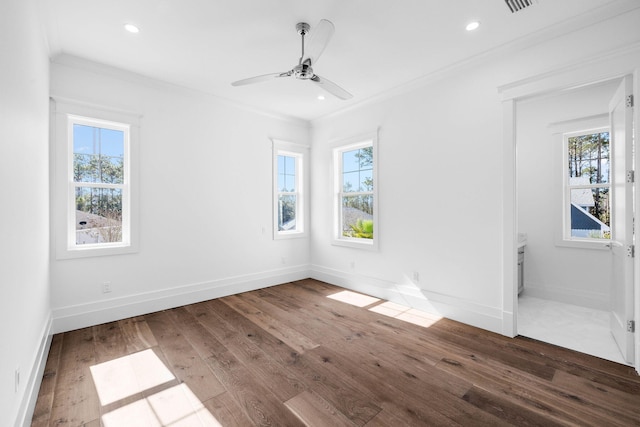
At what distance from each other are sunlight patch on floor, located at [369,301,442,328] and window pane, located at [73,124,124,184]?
3598 mm

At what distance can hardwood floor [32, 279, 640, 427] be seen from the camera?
1.82 m

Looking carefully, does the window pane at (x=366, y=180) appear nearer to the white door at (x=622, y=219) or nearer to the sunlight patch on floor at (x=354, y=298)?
the sunlight patch on floor at (x=354, y=298)

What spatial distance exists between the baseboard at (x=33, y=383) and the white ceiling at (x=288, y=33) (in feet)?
8.89

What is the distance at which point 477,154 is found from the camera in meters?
3.16

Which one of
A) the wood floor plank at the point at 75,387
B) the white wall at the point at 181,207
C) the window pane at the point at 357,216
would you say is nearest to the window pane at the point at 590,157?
the window pane at the point at 357,216

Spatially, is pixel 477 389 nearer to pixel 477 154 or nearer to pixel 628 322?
pixel 628 322

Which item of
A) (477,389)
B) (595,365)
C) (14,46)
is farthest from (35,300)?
(595,365)

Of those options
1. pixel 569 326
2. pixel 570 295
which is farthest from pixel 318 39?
pixel 570 295

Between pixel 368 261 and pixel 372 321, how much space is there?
116 cm

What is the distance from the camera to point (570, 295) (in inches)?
150

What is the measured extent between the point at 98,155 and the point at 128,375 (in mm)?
2480

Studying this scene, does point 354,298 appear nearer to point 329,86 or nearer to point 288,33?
→ point 329,86

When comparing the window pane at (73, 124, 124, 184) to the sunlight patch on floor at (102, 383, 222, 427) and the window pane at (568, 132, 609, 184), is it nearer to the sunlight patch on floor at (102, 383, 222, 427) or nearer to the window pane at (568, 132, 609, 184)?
the sunlight patch on floor at (102, 383, 222, 427)

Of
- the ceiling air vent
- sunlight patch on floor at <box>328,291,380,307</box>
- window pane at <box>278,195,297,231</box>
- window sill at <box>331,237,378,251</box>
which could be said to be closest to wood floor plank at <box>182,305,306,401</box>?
sunlight patch on floor at <box>328,291,380,307</box>
